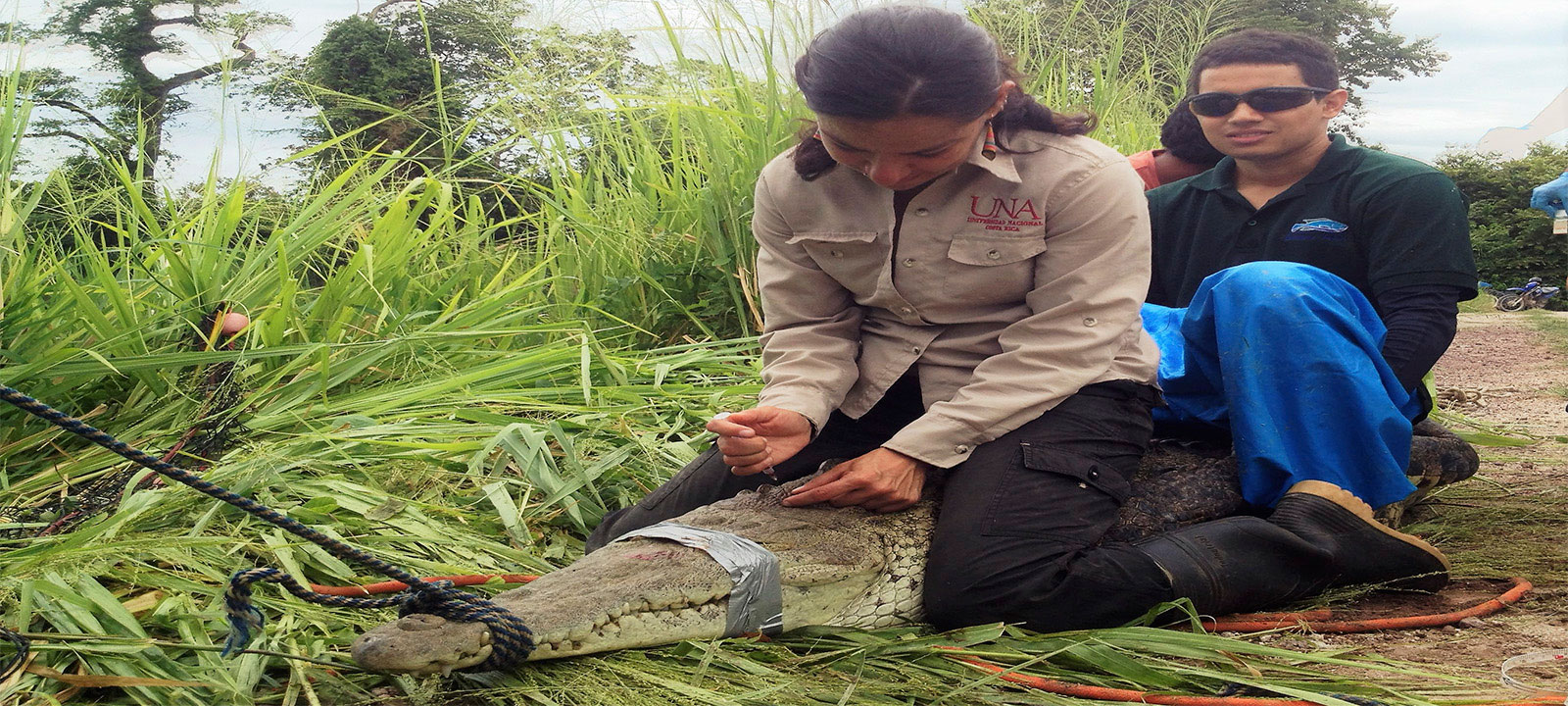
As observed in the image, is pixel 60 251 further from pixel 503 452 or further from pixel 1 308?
pixel 503 452

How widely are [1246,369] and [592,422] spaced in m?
1.75

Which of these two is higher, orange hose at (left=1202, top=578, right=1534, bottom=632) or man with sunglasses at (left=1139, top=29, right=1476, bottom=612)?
man with sunglasses at (left=1139, top=29, right=1476, bottom=612)

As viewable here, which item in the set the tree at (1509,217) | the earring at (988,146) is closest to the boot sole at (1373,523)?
the earring at (988,146)

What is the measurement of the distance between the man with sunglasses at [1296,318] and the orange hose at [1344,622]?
50 mm

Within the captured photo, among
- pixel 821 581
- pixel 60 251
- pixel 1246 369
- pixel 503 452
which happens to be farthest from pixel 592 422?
pixel 60 251

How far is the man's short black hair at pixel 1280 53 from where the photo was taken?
10.5 ft

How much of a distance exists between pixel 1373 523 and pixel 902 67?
1512 mm

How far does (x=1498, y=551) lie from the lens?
9.36ft

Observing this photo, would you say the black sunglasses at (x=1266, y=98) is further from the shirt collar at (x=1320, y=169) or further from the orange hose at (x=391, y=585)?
the orange hose at (x=391, y=585)

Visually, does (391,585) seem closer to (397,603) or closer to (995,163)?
(397,603)

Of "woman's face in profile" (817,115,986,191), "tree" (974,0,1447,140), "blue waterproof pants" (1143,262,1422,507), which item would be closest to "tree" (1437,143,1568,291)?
"tree" (974,0,1447,140)

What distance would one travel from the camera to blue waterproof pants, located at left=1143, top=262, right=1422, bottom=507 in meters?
2.65

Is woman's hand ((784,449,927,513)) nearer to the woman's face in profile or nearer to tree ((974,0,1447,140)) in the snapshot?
the woman's face in profile

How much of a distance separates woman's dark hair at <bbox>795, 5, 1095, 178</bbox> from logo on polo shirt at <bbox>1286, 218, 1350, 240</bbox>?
1.25m
